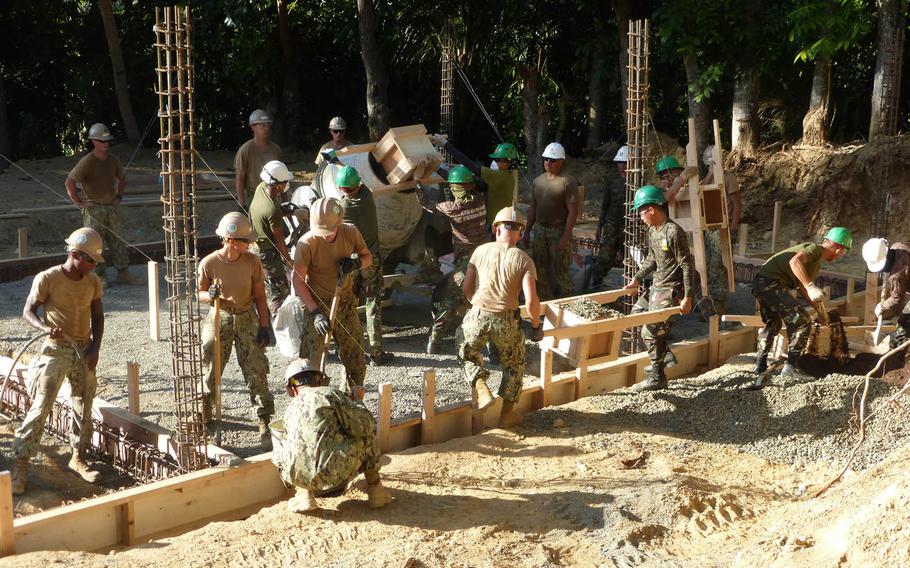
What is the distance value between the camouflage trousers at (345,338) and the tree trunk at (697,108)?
990 centimetres

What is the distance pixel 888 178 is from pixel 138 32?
14494 mm

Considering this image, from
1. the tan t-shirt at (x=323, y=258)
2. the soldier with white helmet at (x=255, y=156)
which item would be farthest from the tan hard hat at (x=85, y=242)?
the soldier with white helmet at (x=255, y=156)

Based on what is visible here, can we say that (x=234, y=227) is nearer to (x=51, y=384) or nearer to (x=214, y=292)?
(x=214, y=292)

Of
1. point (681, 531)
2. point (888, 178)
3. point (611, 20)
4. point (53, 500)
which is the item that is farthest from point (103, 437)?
point (611, 20)

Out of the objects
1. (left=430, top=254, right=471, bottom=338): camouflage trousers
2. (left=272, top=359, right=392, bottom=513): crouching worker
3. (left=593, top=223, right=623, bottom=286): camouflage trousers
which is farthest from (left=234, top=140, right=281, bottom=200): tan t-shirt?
(left=272, top=359, right=392, bottom=513): crouching worker

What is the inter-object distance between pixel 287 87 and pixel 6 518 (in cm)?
1605

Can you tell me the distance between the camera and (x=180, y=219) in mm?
6184

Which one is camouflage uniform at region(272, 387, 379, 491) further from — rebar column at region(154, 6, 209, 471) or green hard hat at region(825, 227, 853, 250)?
green hard hat at region(825, 227, 853, 250)

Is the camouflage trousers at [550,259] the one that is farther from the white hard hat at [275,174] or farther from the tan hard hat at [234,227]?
the tan hard hat at [234,227]

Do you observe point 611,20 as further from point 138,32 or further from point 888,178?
point 138,32

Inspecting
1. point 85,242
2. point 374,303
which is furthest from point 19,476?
point 374,303

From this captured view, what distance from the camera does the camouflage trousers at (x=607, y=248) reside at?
441 inches

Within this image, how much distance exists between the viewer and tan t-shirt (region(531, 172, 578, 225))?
34.1 feet

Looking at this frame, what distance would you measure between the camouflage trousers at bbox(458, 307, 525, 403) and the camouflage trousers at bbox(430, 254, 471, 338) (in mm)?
1973
